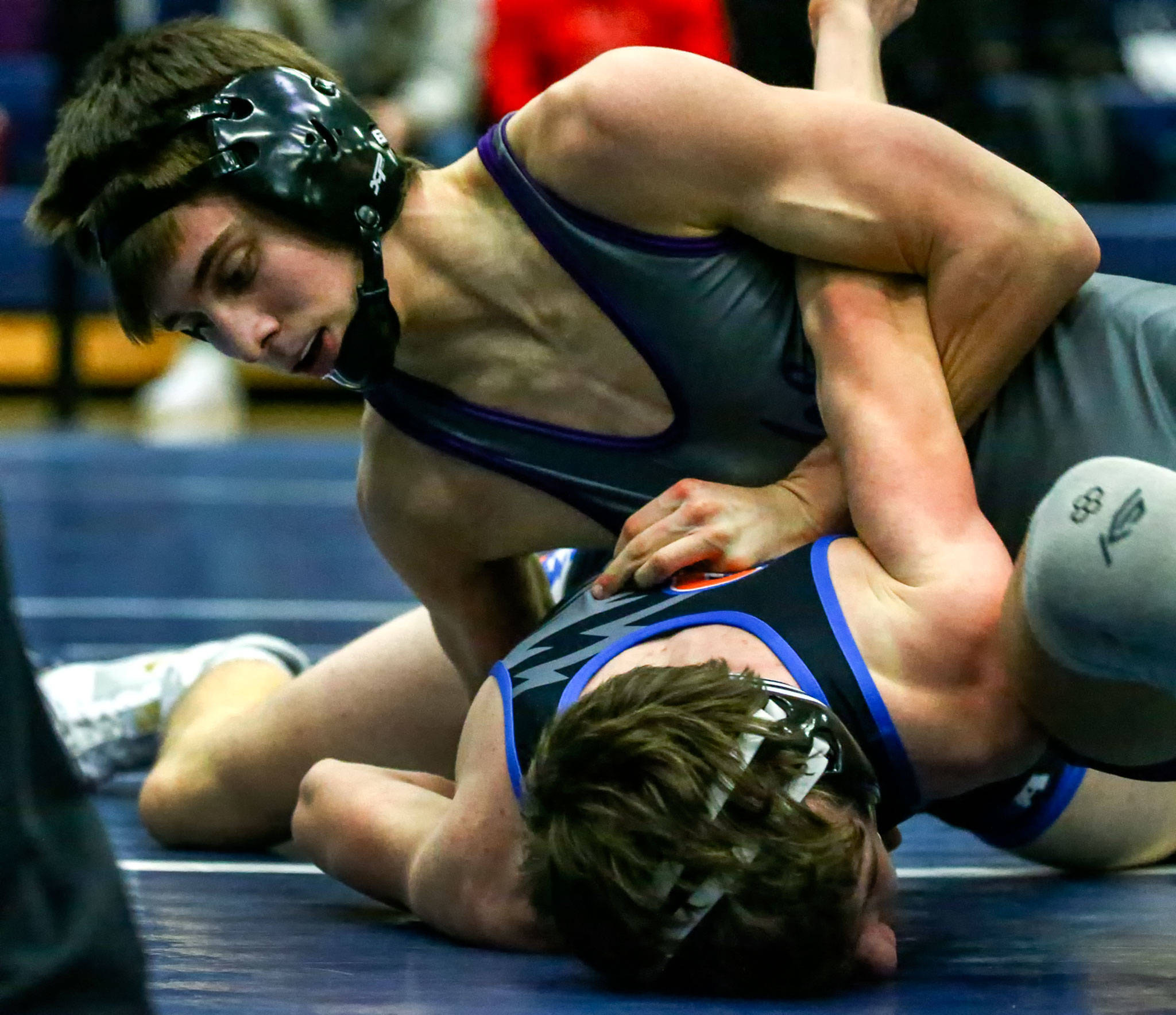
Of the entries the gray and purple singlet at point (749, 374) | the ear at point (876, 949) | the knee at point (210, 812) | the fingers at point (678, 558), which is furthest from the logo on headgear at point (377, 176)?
the ear at point (876, 949)

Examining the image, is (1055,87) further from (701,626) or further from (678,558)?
(701,626)

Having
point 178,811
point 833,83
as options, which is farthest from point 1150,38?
point 178,811

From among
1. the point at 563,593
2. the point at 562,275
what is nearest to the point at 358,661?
the point at 563,593

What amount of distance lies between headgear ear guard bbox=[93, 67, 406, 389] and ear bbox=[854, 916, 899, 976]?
0.93 metres

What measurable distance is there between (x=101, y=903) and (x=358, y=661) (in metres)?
1.46

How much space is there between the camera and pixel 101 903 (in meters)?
1.48

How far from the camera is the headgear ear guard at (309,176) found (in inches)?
92.4

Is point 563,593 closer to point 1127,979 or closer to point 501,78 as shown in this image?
point 1127,979

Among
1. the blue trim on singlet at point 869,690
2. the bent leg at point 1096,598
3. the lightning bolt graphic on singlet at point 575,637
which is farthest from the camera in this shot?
the lightning bolt graphic on singlet at point 575,637

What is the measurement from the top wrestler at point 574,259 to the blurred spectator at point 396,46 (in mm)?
5398

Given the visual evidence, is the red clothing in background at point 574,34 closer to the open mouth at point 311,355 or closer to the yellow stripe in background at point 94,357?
the yellow stripe in background at point 94,357

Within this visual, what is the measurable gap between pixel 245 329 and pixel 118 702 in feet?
3.52

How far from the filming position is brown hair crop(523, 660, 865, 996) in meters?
1.82

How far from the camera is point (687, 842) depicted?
71.4 inches
